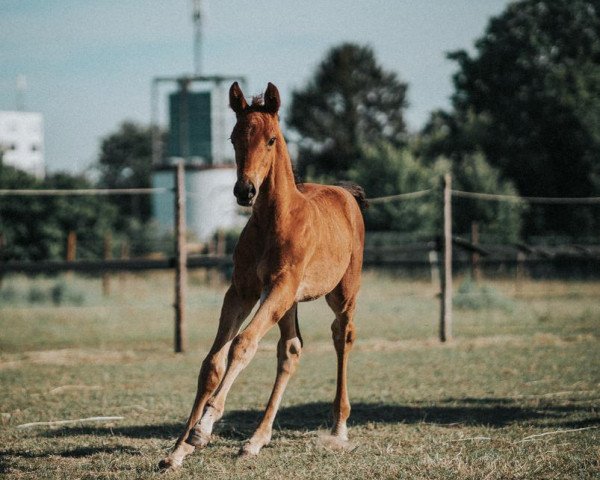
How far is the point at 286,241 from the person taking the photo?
5.36 m

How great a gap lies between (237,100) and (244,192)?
0.87 m

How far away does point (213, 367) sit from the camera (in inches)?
198

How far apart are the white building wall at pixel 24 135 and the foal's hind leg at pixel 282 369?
80569 millimetres

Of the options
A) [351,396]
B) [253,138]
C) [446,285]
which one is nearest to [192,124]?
[446,285]

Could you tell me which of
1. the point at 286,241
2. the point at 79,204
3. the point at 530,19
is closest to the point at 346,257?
the point at 286,241

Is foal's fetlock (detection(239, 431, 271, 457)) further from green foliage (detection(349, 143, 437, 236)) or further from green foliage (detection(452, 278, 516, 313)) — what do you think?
green foliage (detection(349, 143, 437, 236))

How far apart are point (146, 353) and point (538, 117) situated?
2735 centimetres

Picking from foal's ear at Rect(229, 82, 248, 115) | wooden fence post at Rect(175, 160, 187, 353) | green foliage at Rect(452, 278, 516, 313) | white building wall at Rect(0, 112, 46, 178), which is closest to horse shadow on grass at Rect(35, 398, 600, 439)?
foal's ear at Rect(229, 82, 248, 115)

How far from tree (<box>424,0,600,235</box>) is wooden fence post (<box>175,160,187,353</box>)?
2212cm

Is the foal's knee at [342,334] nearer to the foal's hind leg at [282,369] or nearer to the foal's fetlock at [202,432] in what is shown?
the foal's hind leg at [282,369]

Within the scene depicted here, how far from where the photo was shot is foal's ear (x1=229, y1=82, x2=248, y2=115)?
17.2 ft

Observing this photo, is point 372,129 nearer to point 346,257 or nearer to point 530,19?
point 530,19

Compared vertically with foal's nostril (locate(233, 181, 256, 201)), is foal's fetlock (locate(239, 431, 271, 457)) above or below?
below

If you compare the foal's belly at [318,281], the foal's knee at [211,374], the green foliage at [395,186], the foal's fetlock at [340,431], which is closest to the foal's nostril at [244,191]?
the foal's belly at [318,281]
